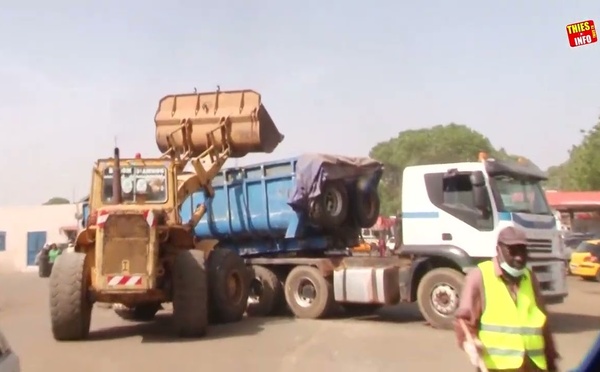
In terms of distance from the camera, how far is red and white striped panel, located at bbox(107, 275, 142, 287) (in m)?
11.4

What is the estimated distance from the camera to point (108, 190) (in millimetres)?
12828

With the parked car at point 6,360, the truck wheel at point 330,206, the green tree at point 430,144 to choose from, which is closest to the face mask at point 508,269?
the parked car at point 6,360

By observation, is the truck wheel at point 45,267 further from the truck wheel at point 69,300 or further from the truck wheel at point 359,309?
the truck wheel at point 69,300

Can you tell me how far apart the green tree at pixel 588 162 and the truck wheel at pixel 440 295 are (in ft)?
104

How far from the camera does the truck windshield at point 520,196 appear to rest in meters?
11.9

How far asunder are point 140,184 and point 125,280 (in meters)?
1.99

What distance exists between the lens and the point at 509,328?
4344 mm

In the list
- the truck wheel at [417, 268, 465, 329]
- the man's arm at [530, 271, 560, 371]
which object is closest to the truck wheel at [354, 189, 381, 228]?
the truck wheel at [417, 268, 465, 329]

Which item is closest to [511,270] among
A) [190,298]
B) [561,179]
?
[190,298]

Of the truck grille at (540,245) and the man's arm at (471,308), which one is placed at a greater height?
the truck grille at (540,245)

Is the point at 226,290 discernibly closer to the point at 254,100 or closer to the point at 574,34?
the point at 254,100

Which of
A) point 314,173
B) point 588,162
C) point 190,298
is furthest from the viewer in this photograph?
point 588,162

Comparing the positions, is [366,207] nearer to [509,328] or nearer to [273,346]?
[273,346]

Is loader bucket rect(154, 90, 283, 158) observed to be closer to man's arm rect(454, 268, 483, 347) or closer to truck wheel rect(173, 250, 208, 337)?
truck wheel rect(173, 250, 208, 337)
